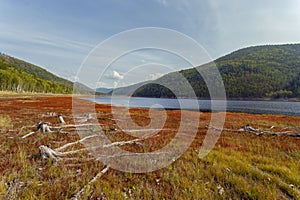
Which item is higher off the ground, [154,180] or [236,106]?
[236,106]

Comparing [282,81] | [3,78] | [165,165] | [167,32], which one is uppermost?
[282,81]

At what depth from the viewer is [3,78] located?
4587 inches

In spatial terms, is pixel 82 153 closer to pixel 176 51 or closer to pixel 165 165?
pixel 165 165

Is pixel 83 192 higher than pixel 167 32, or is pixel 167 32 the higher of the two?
pixel 167 32

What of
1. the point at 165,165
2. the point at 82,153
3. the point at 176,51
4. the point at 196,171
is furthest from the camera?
the point at 176,51

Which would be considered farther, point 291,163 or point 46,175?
point 291,163

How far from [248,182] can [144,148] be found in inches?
202

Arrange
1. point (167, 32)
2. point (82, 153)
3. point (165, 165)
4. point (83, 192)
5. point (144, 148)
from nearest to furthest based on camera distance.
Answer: point (83, 192), point (165, 165), point (82, 153), point (144, 148), point (167, 32)

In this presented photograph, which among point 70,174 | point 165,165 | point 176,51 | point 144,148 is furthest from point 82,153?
point 176,51

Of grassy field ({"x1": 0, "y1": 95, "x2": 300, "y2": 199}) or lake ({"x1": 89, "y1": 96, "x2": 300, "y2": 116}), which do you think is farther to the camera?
lake ({"x1": 89, "y1": 96, "x2": 300, "y2": 116})

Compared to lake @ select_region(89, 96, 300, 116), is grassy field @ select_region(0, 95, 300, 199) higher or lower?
lower

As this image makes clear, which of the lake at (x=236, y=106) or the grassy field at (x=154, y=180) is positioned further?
the lake at (x=236, y=106)

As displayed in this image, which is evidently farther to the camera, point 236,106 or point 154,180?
point 236,106

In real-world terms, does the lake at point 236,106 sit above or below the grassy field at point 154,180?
above
